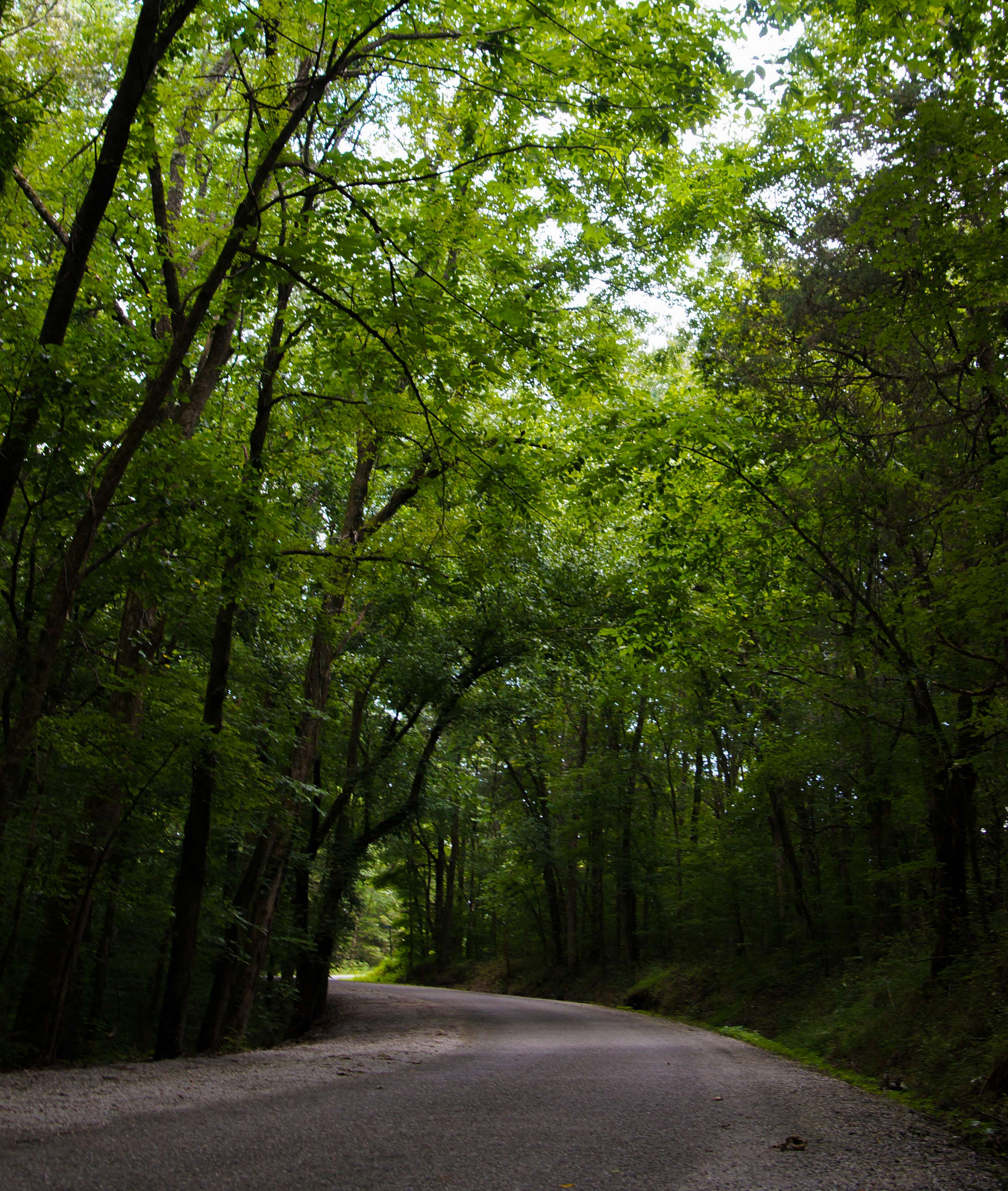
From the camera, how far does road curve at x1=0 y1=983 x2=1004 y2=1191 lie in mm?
3811

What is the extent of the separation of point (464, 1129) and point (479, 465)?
4899 mm

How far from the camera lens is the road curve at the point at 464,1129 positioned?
12.5ft

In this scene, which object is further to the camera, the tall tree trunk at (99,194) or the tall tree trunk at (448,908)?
the tall tree trunk at (448,908)

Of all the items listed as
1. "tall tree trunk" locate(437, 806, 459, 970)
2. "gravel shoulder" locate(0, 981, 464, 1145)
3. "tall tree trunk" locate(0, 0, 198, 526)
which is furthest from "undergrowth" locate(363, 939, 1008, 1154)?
"tall tree trunk" locate(437, 806, 459, 970)

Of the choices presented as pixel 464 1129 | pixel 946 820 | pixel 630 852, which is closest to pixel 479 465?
pixel 464 1129

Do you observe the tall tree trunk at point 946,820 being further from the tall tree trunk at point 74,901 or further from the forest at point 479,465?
the tall tree trunk at point 74,901

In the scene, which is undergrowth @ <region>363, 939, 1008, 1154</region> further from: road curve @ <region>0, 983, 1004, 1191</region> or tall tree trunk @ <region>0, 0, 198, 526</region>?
tall tree trunk @ <region>0, 0, 198, 526</region>

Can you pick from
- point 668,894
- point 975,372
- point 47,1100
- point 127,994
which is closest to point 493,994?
point 668,894

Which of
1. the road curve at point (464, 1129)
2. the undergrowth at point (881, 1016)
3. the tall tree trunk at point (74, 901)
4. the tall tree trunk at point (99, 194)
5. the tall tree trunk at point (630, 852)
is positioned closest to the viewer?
the road curve at point (464, 1129)

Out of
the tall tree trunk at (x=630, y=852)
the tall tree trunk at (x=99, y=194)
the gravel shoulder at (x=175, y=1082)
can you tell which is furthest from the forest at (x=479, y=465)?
the tall tree trunk at (x=630, y=852)

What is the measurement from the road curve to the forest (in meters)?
1.45

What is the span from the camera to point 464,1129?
4840mm

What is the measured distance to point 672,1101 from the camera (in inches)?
232

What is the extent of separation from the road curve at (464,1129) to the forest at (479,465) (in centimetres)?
145
